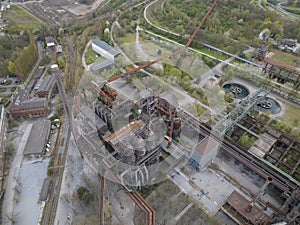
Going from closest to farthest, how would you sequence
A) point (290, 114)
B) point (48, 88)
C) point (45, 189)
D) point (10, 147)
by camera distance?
point (45, 189) → point (10, 147) → point (290, 114) → point (48, 88)

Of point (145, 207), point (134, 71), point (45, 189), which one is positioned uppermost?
point (134, 71)

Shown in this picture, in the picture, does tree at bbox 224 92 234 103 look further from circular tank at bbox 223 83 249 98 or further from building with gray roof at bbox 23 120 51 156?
building with gray roof at bbox 23 120 51 156

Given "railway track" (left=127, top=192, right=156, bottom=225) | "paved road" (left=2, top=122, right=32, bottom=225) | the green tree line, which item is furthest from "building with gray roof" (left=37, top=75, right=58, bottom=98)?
"railway track" (left=127, top=192, right=156, bottom=225)

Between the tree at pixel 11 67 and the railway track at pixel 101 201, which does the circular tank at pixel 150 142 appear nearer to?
the railway track at pixel 101 201

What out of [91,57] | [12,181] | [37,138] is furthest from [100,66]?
[12,181]

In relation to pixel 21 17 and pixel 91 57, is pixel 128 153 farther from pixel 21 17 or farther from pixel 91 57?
pixel 21 17

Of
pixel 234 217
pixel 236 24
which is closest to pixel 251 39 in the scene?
pixel 236 24
